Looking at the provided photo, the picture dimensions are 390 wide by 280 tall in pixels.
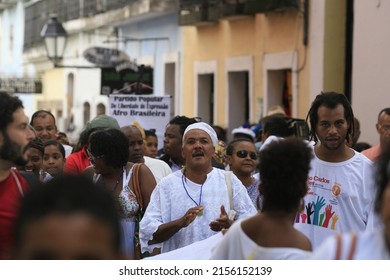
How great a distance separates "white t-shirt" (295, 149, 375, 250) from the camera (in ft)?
23.7

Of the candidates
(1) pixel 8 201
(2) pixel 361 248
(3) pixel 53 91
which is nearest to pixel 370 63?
(1) pixel 8 201

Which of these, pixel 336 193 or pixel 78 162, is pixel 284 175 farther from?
pixel 78 162

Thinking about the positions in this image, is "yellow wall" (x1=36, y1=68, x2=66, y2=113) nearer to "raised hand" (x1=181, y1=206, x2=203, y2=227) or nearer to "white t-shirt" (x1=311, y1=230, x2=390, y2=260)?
"raised hand" (x1=181, y1=206, x2=203, y2=227)

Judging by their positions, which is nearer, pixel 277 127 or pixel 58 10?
pixel 277 127

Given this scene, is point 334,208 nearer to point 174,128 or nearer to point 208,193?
point 208,193

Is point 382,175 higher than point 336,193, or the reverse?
point 382,175

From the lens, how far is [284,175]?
16.4 feet

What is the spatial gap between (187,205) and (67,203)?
4.68 meters

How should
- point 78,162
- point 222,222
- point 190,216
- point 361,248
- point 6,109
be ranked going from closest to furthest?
point 361,248 < point 6,109 < point 222,222 < point 190,216 < point 78,162

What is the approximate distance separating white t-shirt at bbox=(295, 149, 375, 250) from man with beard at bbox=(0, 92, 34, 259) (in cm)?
217

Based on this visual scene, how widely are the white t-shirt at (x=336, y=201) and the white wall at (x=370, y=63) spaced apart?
8.36 m

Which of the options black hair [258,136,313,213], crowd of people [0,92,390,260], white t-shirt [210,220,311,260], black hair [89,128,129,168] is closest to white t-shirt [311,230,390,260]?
crowd of people [0,92,390,260]

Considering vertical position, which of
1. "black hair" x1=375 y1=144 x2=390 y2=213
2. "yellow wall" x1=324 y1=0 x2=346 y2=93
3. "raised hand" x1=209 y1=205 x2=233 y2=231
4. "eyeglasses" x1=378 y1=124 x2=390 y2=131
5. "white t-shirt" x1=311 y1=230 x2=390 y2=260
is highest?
"yellow wall" x1=324 y1=0 x2=346 y2=93

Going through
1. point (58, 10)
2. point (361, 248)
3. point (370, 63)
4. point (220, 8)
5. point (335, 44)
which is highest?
point (58, 10)
